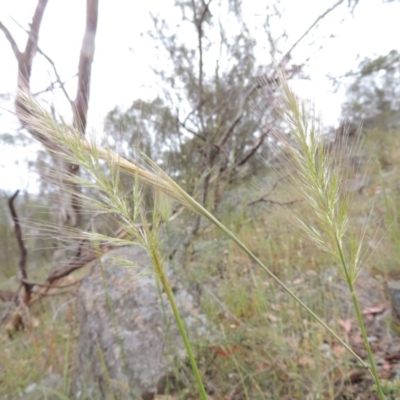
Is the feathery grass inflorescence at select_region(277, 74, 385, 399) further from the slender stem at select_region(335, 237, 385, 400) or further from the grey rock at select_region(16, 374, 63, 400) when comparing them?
the grey rock at select_region(16, 374, 63, 400)

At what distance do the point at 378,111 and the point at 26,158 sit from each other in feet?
28.8

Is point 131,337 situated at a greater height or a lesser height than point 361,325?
lesser

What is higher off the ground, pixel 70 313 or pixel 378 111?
pixel 378 111

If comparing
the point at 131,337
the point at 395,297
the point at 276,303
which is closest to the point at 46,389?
the point at 131,337

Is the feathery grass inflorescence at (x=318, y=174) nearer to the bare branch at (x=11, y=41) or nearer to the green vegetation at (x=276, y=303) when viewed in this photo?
the green vegetation at (x=276, y=303)

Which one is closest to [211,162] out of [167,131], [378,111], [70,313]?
[167,131]

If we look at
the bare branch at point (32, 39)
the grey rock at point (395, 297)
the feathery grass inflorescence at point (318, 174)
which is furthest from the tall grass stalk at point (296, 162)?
the bare branch at point (32, 39)

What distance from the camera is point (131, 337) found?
207cm

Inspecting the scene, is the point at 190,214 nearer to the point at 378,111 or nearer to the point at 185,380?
the point at 185,380

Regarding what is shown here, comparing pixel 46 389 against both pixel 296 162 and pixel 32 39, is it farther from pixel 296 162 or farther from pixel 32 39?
pixel 32 39

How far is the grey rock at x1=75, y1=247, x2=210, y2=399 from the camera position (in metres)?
1.81

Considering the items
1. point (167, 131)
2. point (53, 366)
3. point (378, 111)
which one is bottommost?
point (53, 366)

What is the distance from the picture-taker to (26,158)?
0.80 metres

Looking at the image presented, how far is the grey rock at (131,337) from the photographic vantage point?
71.1 inches
